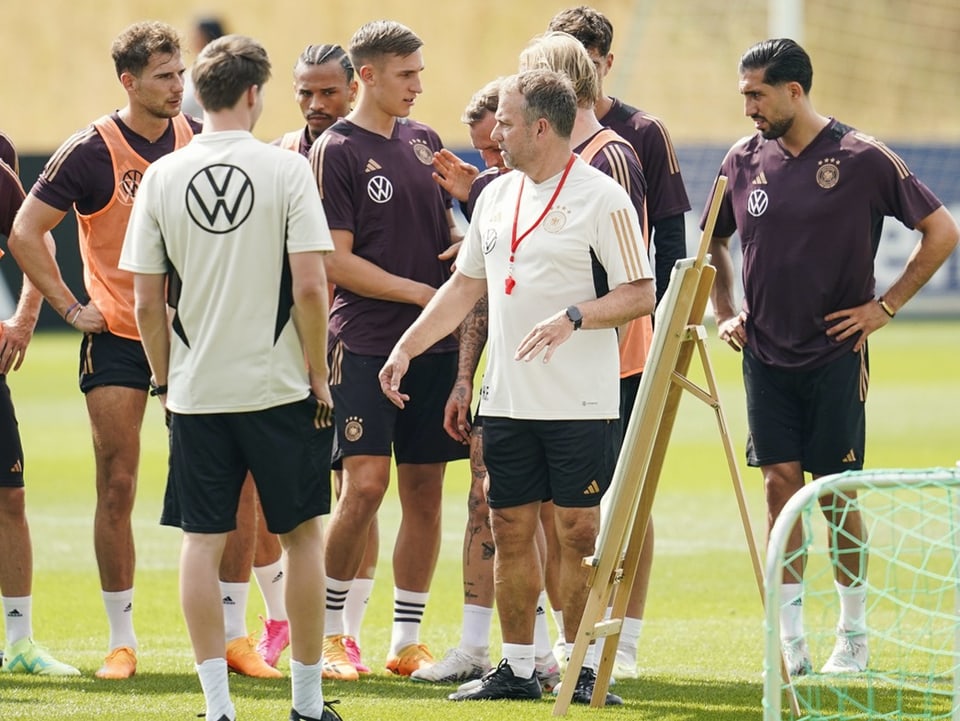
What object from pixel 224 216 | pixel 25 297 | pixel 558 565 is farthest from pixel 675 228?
pixel 25 297

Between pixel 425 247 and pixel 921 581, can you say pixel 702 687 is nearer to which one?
pixel 425 247

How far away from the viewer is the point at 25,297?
668 centimetres

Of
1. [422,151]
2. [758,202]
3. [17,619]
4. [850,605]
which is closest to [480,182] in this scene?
[422,151]

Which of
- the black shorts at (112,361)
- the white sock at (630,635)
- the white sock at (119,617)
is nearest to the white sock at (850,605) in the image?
the white sock at (630,635)

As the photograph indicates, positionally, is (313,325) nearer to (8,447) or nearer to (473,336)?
(473,336)

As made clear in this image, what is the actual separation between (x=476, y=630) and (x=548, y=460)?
3.26 ft

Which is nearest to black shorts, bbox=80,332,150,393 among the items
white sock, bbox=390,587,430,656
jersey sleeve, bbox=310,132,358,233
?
jersey sleeve, bbox=310,132,358,233

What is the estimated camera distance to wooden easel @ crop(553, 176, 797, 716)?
17.2ft

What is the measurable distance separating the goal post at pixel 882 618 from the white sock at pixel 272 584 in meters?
2.17

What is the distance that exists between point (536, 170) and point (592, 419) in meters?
0.89

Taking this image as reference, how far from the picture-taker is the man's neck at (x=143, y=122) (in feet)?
21.0

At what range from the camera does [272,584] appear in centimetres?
683

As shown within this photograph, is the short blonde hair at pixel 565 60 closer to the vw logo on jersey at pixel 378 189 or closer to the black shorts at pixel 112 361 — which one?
the vw logo on jersey at pixel 378 189

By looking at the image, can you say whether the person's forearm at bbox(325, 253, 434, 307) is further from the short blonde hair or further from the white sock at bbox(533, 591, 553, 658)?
the white sock at bbox(533, 591, 553, 658)
